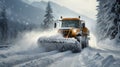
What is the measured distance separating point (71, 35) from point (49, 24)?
38985 mm

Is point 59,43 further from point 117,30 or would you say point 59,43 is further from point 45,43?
point 117,30

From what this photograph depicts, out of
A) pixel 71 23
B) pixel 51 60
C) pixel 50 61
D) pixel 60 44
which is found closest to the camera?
pixel 50 61

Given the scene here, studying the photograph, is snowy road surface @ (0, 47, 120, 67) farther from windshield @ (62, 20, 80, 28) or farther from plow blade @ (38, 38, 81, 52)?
windshield @ (62, 20, 80, 28)

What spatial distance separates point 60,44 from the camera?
1681 centimetres

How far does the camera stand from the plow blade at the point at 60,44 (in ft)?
54.3

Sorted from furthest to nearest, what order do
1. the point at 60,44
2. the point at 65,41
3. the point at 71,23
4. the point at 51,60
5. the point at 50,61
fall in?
the point at 71,23
the point at 60,44
the point at 65,41
the point at 51,60
the point at 50,61

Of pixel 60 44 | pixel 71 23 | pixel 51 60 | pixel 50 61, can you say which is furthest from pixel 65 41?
pixel 50 61

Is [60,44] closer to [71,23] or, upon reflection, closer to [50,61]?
[71,23]

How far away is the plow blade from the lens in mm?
16556

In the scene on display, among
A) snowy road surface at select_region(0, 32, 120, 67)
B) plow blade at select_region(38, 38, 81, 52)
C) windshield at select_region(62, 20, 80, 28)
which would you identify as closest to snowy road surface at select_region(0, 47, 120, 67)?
snowy road surface at select_region(0, 32, 120, 67)

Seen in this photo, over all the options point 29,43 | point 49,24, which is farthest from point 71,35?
point 49,24

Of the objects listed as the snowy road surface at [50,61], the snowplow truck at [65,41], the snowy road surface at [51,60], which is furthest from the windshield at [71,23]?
the snowy road surface at [50,61]

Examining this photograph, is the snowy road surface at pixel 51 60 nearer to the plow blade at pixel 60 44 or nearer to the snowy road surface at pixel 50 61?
the snowy road surface at pixel 50 61

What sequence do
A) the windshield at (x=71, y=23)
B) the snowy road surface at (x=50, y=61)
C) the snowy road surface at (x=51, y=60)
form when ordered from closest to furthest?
the snowy road surface at (x=50, y=61)
the snowy road surface at (x=51, y=60)
the windshield at (x=71, y=23)
